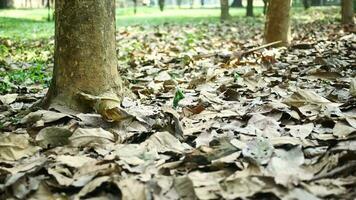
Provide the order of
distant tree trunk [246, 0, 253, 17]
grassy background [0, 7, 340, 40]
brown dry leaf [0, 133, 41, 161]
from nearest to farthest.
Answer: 1. brown dry leaf [0, 133, 41, 161]
2. grassy background [0, 7, 340, 40]
3. distant tree trunk [246, 0, 253, 17]

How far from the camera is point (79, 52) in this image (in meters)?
3.24

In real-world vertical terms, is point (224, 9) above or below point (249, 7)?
below

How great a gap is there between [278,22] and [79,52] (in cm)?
404

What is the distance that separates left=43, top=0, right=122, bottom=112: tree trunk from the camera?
322 centimetres

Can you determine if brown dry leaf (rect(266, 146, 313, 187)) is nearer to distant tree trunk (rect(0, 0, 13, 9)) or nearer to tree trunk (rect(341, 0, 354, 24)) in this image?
tree trunk (rect(341, 0, 354, 24))

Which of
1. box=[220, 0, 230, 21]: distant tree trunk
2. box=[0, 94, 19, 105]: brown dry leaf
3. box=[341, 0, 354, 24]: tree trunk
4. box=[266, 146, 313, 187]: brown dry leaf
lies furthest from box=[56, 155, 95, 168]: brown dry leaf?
box=[220, 0, 230, 21]: distant tree trunk

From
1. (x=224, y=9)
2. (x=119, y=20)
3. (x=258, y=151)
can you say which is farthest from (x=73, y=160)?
(x=119, y=20)

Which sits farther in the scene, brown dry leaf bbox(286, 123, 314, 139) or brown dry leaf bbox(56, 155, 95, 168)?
brown dry leaf bbox(286, 123, 314, 139)

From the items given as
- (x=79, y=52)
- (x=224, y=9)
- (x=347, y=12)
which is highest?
(x=224, y=9)

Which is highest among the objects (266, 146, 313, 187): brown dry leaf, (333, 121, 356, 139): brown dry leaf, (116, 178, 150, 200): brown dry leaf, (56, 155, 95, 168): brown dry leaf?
(333, 121, 356, 139): brown dry leaf

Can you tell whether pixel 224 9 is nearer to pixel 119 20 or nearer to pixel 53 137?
pixel 119 20

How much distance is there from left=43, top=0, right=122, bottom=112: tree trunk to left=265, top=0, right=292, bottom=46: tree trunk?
Answer: 149 inches

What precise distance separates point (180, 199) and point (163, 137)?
0.63m

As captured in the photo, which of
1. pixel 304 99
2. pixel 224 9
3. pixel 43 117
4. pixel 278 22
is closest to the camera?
pixel 43 117
